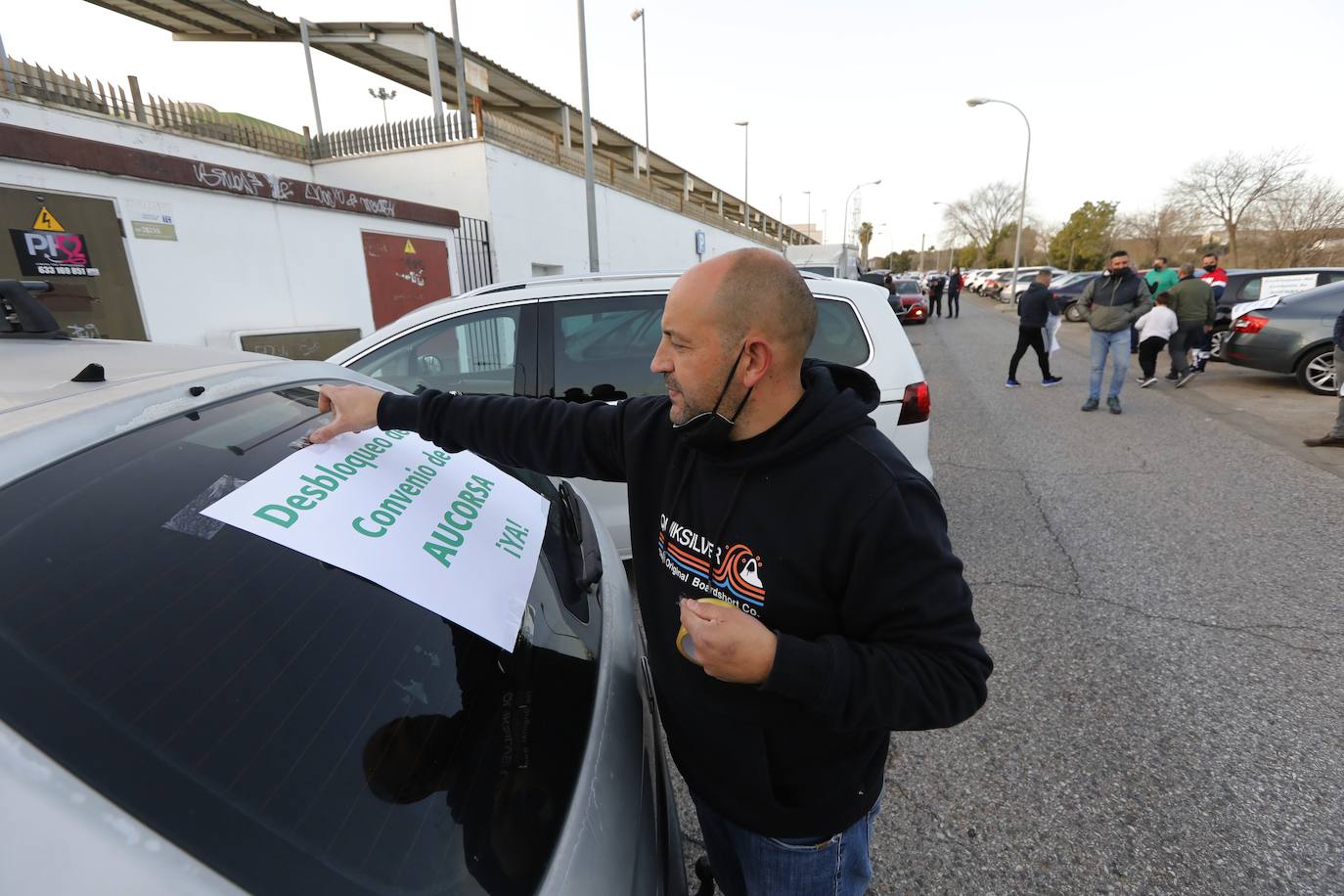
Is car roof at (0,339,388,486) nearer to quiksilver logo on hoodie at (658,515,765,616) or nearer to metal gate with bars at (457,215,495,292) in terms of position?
quiksilver logo on hoodie at (658,515,765,616)

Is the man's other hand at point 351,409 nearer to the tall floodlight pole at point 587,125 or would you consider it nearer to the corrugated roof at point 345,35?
the tall floodlight pole at point 587,125

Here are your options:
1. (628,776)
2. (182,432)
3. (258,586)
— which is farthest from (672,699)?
(182,432)

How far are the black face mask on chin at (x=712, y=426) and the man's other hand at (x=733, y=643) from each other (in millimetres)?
329

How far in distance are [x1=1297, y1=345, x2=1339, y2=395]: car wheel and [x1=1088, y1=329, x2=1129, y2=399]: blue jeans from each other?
9.82 feet

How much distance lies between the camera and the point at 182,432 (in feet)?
4.25

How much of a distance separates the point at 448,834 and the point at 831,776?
714 millimetres

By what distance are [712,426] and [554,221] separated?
1568cm

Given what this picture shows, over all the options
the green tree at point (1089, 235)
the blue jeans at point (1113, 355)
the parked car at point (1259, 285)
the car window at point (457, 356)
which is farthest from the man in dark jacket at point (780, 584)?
the green tree at point (1089, 235)

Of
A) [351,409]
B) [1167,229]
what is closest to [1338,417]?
[351,409]

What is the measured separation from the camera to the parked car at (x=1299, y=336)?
27.2 ft

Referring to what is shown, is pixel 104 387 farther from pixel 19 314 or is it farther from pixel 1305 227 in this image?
pixel 1305 227

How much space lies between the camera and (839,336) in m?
3.89

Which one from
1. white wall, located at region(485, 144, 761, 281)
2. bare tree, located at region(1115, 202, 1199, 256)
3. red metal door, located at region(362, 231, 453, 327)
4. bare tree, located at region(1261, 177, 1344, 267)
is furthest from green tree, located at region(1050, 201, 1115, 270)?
red metal door, located at region(362, 231, 453, 327)

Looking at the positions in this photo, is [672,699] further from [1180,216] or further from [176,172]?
Answer: [1180,216]
